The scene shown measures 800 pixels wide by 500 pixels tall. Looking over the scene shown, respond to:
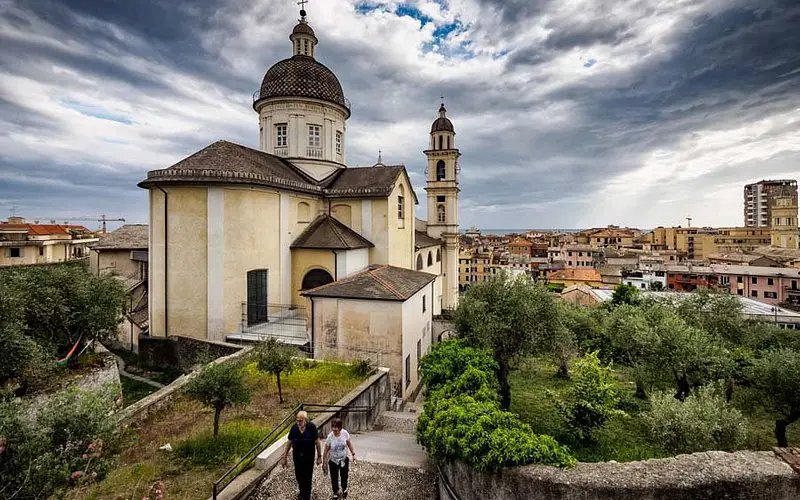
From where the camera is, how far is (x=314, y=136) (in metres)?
25.2

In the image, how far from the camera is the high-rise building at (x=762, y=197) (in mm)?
111938

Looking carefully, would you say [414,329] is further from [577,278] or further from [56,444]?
[577,278]

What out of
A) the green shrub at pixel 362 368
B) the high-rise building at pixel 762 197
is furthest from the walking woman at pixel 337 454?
the high-rise building at pixel 762 197

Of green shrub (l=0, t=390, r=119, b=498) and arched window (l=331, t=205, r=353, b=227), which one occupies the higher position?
arched window (l=331, t=205, r=353, b=227)

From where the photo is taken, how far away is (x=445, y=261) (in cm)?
3947

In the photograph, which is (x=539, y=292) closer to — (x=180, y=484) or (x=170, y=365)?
(x=180, y=484)

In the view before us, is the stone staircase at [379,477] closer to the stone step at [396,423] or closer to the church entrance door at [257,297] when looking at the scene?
the stone step at [396,423]

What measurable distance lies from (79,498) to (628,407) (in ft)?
59.4

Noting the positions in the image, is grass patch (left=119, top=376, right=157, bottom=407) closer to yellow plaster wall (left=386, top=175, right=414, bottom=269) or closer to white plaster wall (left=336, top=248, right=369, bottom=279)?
white plaster wall (left=336, top=248, right=369, bottom=279)

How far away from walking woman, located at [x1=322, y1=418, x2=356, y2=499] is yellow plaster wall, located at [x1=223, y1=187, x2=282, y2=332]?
476 inches

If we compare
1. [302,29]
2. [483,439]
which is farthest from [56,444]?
[302,29]

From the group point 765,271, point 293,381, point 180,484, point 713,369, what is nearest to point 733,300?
point 713,369

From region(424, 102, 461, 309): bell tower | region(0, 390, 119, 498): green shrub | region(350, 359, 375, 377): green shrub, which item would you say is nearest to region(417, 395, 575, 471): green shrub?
region(350, 359, 375, 377): green shrub

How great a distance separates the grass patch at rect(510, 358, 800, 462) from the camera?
11930 mm
